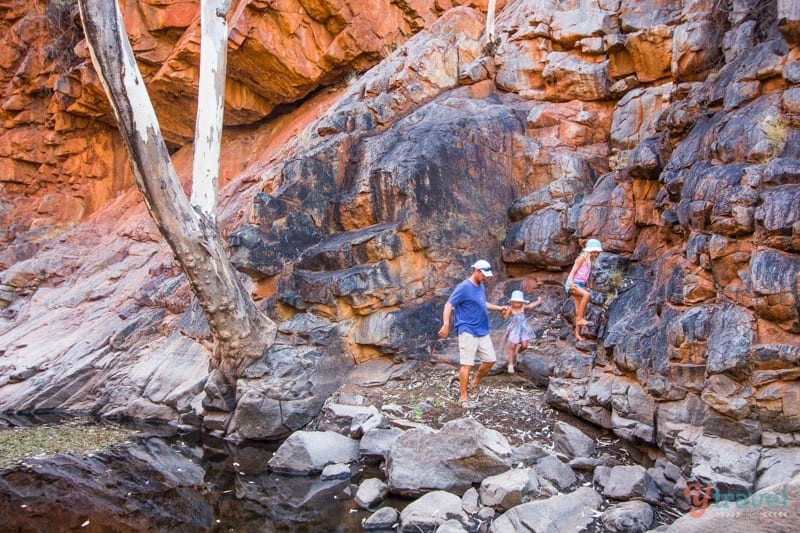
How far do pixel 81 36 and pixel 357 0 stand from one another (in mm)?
7310

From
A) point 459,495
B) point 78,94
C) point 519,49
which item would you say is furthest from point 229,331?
point 78,94

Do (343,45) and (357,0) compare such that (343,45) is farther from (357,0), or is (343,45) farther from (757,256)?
(757,256)

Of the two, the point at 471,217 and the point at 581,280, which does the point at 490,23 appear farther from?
the point at 581,280

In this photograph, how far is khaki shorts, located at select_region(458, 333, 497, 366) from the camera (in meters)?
7.47

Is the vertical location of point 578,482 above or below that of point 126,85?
below

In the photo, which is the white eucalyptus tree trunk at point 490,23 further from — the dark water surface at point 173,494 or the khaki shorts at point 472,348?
the dark water surface at point 173,494

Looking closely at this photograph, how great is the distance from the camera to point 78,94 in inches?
598

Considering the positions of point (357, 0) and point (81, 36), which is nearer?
point (357, 0)

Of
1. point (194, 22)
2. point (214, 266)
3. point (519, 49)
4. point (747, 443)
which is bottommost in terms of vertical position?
point (747, 443)

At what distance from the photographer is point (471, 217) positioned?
974 cm

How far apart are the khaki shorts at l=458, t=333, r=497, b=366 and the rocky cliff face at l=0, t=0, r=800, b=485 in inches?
34.2

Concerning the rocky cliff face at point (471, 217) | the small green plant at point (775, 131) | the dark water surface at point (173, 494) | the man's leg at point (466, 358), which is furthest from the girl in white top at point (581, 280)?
the dark water surface at point (173, 494)

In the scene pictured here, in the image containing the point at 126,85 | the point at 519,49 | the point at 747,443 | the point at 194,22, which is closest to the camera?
the point at 747,443

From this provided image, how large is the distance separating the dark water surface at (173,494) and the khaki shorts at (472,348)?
5.79 feet
